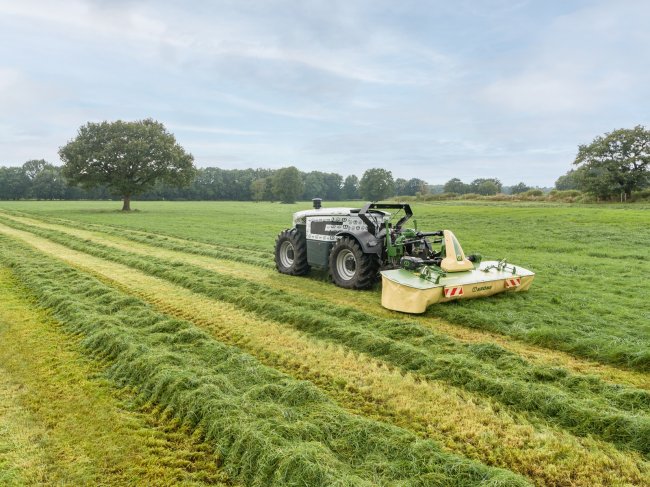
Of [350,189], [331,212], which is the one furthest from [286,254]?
[350,189]

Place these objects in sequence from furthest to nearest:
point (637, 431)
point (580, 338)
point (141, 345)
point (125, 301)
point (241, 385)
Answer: point (125, 301), point (580, 338), point (141, 345), point (241, 385), point (637, 431)

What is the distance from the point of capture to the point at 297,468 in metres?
3.16

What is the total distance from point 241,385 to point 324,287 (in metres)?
4.90

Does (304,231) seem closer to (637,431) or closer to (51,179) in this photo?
(637,431)

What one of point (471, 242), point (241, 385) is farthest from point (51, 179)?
point (241, 385)

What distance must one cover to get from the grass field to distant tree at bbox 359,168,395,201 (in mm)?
95380

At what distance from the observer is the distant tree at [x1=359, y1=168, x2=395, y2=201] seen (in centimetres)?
10356

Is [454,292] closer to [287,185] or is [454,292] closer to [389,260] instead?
[389,260]

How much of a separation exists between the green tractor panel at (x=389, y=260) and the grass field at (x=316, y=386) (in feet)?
1.05

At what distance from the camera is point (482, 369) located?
4918 millimetres

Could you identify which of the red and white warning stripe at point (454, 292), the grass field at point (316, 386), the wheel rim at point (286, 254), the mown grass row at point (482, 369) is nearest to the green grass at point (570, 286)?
the grass field at point (316, 386)

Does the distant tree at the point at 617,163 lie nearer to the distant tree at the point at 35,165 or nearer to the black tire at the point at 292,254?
the black tire at the point at 292,254

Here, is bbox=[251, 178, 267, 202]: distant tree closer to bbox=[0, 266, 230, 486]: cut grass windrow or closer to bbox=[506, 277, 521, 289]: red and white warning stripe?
bbox=[506, 277, 521, 289]: red and white warning stripe

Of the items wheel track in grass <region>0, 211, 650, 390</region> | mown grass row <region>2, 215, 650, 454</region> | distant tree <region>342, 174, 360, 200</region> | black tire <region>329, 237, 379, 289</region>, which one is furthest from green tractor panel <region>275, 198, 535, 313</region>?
distant tree <region>342, 174, 360, 200</region>
